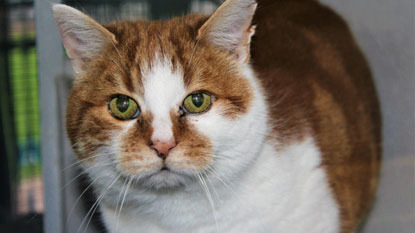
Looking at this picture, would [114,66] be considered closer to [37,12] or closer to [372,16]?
[37,12]

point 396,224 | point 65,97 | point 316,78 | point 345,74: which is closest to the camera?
point 65,97

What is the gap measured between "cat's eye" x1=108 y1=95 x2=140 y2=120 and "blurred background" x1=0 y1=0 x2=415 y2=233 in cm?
19

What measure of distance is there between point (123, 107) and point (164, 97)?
12cm

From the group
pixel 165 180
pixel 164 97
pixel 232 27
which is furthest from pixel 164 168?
pixel 232 27

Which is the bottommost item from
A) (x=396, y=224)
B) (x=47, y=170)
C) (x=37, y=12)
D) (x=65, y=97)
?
(x=396, y=224)

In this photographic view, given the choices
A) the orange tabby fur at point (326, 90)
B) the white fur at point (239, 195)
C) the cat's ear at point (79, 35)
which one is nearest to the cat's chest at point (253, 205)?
the white fur at point (239, 195)

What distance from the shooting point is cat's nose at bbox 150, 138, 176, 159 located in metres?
1.12

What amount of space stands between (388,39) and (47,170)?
1078 millimetres

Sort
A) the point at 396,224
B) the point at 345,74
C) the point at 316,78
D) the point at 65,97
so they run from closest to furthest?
the point at 65,97 < the point at 396,224 < the point at 316,78 < the point at 345,74

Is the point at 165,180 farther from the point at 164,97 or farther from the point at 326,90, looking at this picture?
the point at 326,90

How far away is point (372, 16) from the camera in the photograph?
1.61m

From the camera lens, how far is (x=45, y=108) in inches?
51.6

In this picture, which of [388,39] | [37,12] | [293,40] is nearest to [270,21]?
[293,40]

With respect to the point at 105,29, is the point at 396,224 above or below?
below
